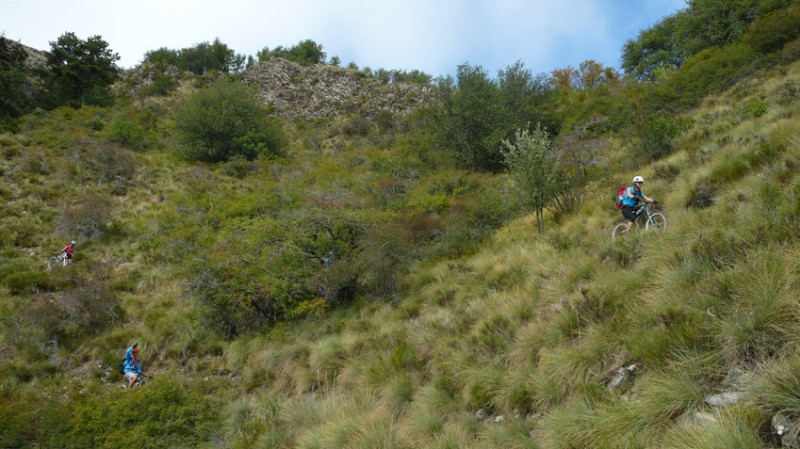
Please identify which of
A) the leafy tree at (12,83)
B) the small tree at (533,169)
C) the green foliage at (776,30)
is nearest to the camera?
the small tree at (533,169)

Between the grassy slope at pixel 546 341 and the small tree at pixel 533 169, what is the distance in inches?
36.4

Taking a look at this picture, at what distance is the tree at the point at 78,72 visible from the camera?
102ft

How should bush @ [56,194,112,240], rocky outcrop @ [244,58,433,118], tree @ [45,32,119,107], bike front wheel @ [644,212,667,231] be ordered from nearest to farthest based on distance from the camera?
bike front wheel @ [644,212,667,231] → bush @ [56,194,112,240] → tree @ [45,32,119,107] → rocky outcrop @ [244,58,433,118]

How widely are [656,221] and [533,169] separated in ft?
11.2

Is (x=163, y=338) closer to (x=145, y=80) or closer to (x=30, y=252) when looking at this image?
(x=30, y=252)

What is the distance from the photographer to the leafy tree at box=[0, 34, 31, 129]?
954 inches

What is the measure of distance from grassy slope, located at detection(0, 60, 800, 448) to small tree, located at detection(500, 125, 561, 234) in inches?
36.4

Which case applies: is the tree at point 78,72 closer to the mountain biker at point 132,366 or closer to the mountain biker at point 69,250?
the mountain biker at point 69,250

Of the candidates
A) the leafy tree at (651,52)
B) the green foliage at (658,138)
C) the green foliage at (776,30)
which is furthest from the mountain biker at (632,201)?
the leafy tree at (651,52)

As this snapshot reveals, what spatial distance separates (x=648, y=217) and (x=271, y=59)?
44.2 metres

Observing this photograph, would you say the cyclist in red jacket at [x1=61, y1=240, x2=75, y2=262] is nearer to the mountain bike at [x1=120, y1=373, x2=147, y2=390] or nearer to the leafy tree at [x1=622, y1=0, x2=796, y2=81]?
the mountain bike at [x1=120, y1=373, x2=147, y2=390]

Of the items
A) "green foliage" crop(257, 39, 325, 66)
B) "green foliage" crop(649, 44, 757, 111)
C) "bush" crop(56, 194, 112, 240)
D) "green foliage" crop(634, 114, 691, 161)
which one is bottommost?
"green foliage" crop(634, 114, 691, 161)

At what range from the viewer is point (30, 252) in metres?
14.8

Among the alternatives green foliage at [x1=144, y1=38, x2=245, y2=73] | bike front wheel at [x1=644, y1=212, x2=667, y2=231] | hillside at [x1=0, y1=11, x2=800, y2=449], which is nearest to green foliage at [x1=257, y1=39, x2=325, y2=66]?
green foliage at [x1=144, y1=38, x2=245, y2=73]
